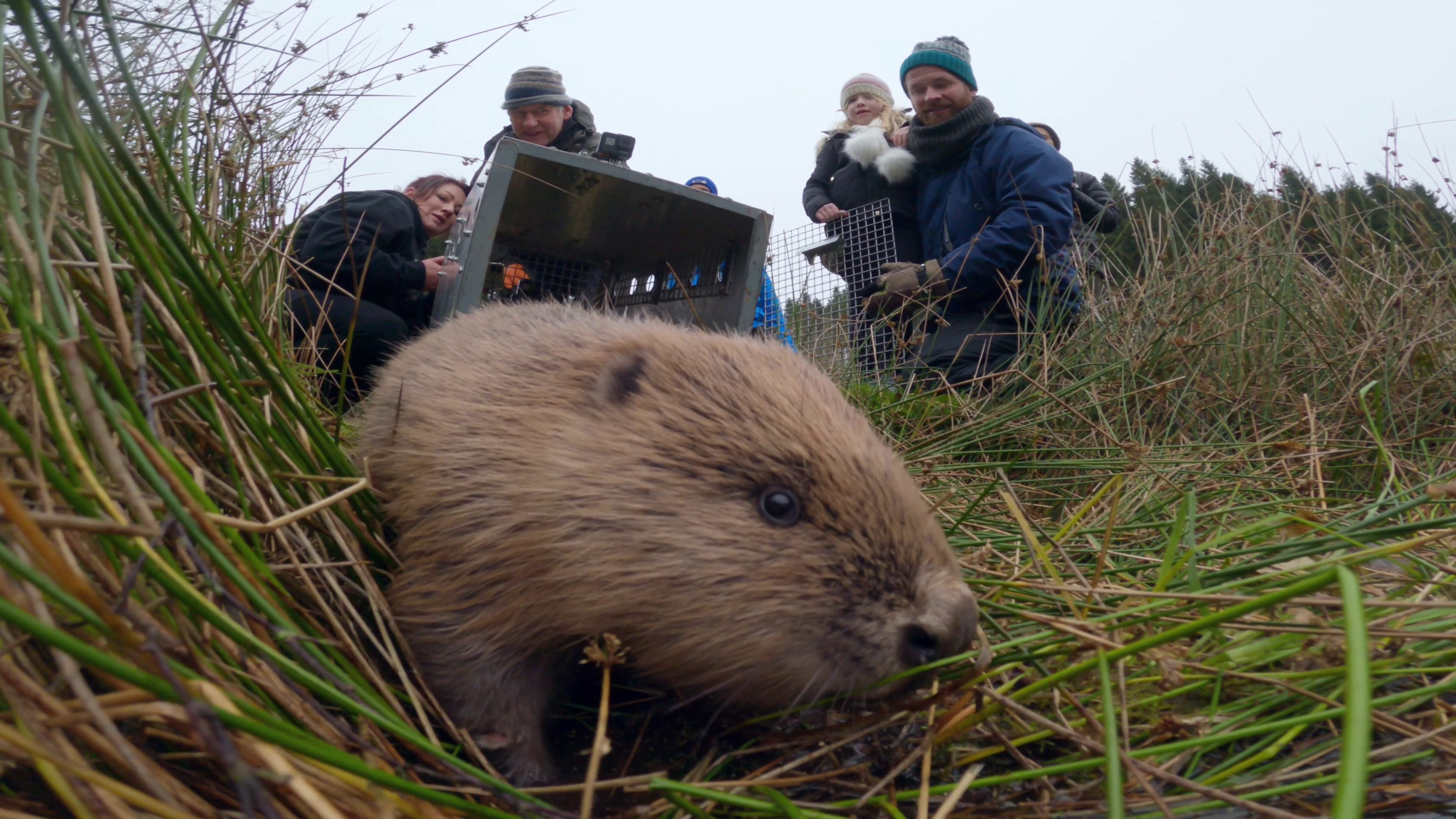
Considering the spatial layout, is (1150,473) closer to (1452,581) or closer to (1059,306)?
(1452,581)

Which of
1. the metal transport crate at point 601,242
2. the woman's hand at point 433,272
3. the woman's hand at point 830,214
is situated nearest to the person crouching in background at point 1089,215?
the woman's hand at point 830,214

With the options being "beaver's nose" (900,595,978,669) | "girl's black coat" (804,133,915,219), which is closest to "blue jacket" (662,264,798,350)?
"girl's black coat" (804,133,915,219)

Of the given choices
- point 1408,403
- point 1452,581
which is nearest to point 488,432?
point 1452,581

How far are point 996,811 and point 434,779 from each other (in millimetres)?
1104

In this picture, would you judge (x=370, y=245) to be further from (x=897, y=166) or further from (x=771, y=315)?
(x=897, y=166)

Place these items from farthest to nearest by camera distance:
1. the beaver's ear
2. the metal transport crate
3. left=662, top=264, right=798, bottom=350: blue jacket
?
left=662, top=264, right=798, bottom=350: blue jacket < the metal transport crate < the beaver's ear

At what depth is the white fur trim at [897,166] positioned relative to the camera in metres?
7.35

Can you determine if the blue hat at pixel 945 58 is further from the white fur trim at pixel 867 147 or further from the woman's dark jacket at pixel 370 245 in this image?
the woman's dark jacket at pixel 370 245

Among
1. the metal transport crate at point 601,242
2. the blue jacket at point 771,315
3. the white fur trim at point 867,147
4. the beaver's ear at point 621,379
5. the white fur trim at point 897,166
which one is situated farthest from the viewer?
the white fur trim at point 867,147

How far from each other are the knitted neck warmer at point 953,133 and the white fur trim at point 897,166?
0.35ft

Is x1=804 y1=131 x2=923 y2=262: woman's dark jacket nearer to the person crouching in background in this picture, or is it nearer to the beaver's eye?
the person crouching in background

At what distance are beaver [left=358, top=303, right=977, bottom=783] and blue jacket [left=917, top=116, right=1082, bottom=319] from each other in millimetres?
3867

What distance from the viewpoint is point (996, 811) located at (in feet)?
5.92

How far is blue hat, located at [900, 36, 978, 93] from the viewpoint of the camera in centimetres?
697
